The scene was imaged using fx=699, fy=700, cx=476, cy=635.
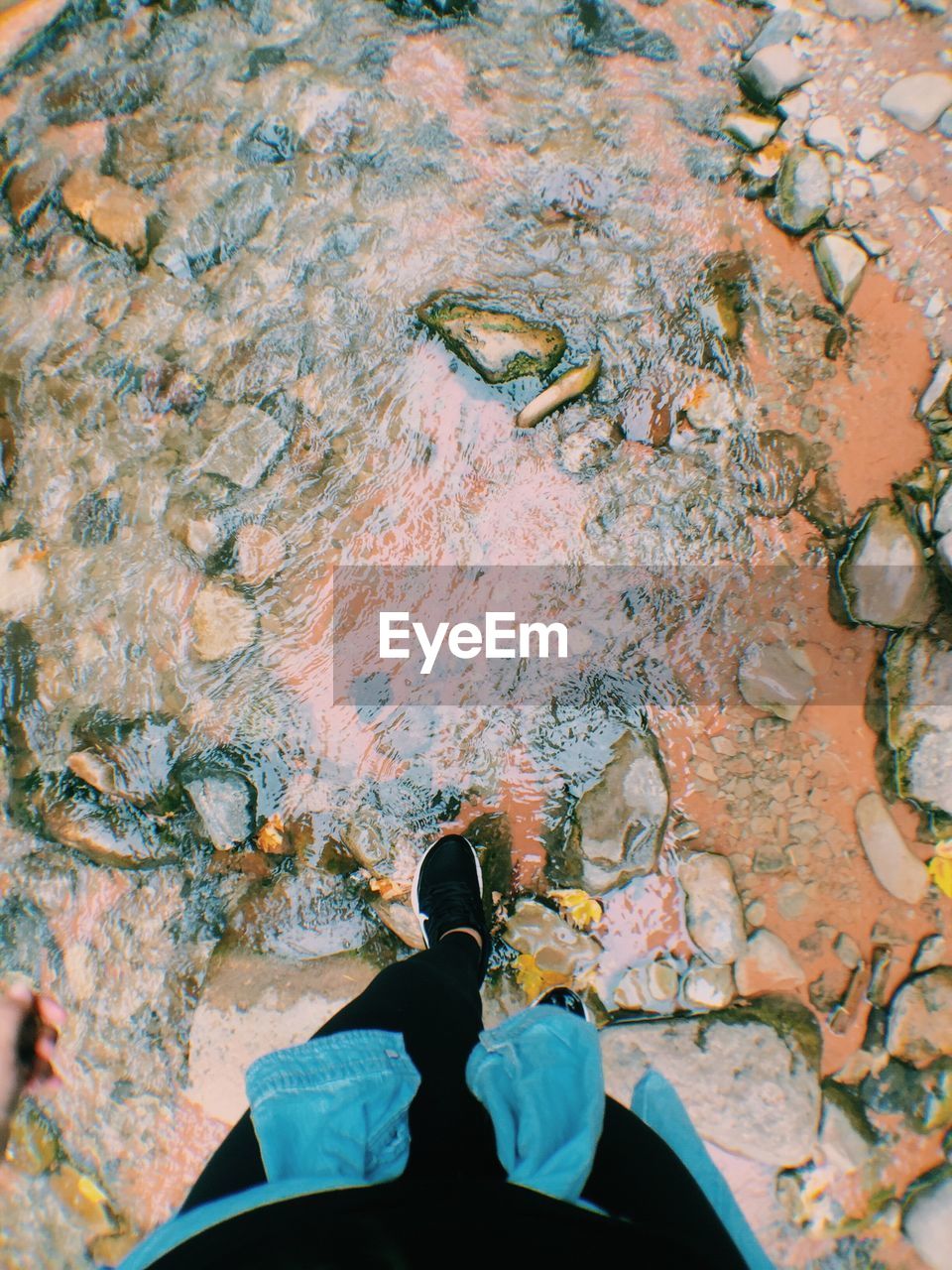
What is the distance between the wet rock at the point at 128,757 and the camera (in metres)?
2.13

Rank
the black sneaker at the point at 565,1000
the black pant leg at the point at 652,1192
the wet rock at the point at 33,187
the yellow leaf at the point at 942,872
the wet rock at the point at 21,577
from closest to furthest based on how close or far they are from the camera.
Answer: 1. the black pant leg at the point at 652,1192
2. the black sneaker at the point at 565,1000
3. the yellow leaf at the point at 942,872
4. the wet rock at the point at 21,577
5. the wet rock at the point at 33,187

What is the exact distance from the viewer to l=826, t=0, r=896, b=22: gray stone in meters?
2.18

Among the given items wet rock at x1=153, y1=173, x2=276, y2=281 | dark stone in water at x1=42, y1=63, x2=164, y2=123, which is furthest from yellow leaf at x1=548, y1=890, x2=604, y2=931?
dark stone in water at x1=42, y1=63, x2=164, y2=123

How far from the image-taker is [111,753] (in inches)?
84.4

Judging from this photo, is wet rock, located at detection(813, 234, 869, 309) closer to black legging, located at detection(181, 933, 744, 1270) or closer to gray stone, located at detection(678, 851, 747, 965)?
gray stone, located at detection(678, 851, 747, 965)

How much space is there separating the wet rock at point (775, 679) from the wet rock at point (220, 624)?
59.3 inches

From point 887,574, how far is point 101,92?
3.00m

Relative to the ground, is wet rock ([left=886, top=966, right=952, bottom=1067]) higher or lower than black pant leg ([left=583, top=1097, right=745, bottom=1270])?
lower

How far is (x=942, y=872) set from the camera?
1988 mm

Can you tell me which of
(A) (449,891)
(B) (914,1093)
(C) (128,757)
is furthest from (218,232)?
(B) (914,1093)

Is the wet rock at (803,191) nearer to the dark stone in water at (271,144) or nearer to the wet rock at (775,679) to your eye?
the wet rock at (775,679)

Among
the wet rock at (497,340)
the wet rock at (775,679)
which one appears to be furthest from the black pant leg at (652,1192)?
the wet rock at (497,340)

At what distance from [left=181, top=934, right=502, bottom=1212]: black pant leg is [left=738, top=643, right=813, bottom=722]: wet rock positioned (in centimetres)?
Answer: 113

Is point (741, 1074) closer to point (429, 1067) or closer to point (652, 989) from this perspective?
point (652, 989)
